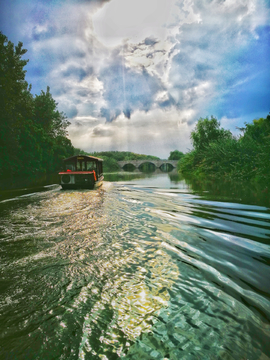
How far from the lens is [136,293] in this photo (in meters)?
2.56

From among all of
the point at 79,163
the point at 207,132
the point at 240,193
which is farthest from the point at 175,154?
the point at 240,193

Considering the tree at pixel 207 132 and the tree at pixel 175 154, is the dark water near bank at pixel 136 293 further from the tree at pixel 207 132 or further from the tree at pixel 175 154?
the tree at pixel 175 154

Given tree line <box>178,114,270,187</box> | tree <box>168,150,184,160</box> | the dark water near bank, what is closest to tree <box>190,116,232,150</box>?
tree line <box>178,114,270,187</box>

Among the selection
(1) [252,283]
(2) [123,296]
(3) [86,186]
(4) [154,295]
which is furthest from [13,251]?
(3) [86,186]

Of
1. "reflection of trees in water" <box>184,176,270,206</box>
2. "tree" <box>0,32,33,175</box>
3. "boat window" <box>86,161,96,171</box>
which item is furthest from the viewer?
"tree" <box>0,32,33,175</box>

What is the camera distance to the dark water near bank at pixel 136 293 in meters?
1.83

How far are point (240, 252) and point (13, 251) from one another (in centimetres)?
386

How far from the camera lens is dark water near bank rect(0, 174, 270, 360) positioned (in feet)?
5.99

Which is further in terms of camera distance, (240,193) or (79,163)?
(79,163)

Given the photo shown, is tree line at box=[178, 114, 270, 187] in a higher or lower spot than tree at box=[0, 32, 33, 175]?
lower

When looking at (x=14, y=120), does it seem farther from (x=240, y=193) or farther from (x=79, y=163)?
(x=240, y=193)

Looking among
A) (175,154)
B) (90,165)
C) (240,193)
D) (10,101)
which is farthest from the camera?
(175,154)

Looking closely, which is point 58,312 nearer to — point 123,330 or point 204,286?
point 123,330

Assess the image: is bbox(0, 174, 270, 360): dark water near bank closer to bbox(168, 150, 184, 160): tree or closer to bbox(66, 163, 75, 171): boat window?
bbox(66, 163, 75, 171): boat window
